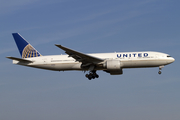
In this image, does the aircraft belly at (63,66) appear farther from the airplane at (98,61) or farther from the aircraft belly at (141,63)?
the aircraft belly at (141,63)

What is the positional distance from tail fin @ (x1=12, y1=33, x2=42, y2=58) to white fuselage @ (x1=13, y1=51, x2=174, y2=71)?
214cm

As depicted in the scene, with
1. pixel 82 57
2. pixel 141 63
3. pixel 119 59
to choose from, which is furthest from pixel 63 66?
pixel 141 63

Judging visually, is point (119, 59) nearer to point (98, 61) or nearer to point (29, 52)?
point (98, 61)

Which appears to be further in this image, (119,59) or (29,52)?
(29,52)

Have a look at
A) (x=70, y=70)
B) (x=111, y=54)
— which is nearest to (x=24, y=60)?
(x=70, y=70)

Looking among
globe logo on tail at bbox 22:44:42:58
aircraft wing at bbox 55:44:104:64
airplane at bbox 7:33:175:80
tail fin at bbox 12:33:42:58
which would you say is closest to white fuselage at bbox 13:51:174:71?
airplane at bbox 7:33:175:80

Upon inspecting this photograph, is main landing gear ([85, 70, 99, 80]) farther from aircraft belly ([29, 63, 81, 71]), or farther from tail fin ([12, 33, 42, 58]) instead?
tail fin ([12, 33, 42, 58])

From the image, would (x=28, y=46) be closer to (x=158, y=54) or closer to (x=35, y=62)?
(x=35, y=62)

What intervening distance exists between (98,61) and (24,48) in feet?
40.3

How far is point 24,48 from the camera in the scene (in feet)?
139

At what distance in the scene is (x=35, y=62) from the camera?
3972 centimetres

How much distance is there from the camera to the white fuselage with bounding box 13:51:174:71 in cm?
3712

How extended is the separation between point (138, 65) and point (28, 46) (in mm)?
16707

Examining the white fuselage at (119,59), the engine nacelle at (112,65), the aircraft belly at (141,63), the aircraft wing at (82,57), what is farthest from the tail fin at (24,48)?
the aircraft belly at (141,63)
